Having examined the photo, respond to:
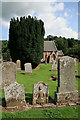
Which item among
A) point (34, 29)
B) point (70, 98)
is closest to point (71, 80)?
point (70, 98)

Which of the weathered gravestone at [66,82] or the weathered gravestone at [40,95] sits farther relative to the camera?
the weathered gravestone at [66,82]

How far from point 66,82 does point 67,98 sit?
0.87 m

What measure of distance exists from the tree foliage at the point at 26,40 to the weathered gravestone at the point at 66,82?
41.5ft

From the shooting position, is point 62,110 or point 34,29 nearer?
point 62,110

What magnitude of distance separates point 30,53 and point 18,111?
44.5 ft

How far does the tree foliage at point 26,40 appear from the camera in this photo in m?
18.4

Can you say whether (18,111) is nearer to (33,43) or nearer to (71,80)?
(71,80)

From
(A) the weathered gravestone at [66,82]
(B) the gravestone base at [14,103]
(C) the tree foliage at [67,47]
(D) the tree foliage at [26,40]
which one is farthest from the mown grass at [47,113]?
(C) the tree foliage at [67,47]

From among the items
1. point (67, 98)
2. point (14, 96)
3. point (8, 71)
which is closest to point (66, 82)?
point (67, 98)

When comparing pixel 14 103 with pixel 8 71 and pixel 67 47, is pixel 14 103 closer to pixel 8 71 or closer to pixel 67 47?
pixel 8 71

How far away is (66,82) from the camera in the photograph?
6148 millimetres

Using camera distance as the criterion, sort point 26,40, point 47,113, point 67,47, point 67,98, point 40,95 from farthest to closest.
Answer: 1. point 67,47
2. point 26,40
3. point 67,98
4. point 40,95
5. point 47,113

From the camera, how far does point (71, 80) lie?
6223 millimetres

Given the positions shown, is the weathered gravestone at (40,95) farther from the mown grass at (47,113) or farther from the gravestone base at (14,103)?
the gravestone base at (14,103)
